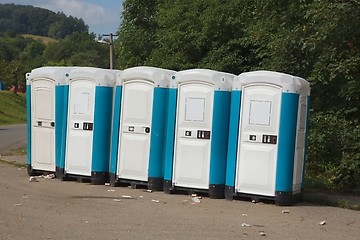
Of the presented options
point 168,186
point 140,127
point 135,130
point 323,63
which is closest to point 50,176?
point 135,130

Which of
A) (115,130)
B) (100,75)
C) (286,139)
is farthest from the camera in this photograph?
(100,75)

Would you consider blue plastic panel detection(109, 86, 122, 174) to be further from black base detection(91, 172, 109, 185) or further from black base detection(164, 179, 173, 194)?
black base detection(164, 179, 173, 194)

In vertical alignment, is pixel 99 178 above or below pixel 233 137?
below

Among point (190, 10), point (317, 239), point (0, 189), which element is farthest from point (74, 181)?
point (190, 10)

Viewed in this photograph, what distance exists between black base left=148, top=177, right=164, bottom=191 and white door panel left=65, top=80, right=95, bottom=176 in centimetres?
142

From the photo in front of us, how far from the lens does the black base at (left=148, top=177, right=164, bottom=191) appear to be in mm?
11406

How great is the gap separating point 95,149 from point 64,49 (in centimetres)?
11199

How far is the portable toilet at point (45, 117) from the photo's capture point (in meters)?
12.7

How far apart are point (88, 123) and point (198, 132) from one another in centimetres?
242

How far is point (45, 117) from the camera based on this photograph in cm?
1298

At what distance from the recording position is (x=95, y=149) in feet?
39.6

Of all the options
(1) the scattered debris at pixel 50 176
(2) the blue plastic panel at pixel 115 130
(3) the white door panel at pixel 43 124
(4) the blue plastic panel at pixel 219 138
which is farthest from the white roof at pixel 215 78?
(1) the scattered debris at pixel 50 176

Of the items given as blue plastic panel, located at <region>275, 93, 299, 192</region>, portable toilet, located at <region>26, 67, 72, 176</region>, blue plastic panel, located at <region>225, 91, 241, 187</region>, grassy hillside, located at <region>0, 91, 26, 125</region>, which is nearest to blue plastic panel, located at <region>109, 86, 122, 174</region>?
portable toilet, located at <region>26, 67, 72, 176</region>

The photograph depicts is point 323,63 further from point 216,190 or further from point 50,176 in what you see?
point 50,176
